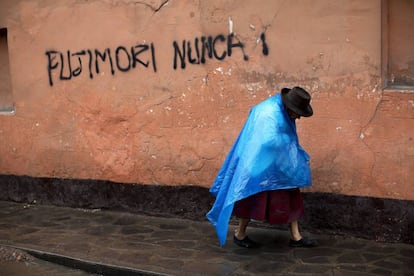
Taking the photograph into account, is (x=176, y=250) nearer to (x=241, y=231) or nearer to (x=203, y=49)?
(x=241, y=231)

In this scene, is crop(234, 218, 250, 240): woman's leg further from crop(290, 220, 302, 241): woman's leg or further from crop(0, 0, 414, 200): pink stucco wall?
crop(0, 0, 414, 200): pink stucco wall

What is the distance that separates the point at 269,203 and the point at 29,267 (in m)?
2.35

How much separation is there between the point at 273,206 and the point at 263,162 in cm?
46

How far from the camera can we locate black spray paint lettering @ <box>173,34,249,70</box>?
19.5ft

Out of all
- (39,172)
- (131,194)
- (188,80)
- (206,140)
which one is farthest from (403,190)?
(39,172)

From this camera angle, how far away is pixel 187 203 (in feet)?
20.9

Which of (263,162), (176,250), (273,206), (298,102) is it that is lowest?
(176,250)

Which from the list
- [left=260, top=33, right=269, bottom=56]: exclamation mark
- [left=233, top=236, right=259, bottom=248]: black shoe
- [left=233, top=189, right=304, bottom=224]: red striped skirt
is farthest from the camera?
[left=260, top=33, right=269, bottom=56]: exclamation mark

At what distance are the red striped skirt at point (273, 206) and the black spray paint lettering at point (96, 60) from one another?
2.11 metres

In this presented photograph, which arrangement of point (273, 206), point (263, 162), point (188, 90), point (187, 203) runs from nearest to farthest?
point (263, 162) < point (273, 206) < point (188, 90) < point (187, 203)

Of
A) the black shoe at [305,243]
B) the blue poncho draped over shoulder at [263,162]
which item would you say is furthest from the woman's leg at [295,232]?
the blue poncho draped over shoulder at [263,162]

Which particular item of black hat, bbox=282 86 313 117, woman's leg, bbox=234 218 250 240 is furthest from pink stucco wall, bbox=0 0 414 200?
woman's leg, bbox=234 218 250 240

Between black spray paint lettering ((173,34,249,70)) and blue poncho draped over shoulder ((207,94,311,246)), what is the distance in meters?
1.14

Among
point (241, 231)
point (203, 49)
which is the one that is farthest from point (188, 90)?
point (241, 231)
